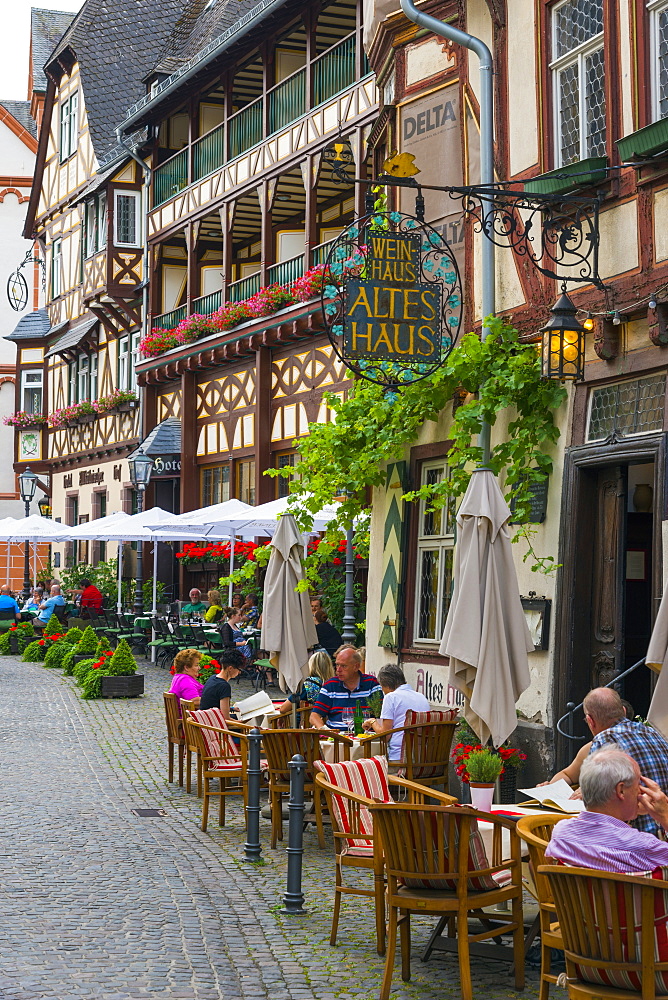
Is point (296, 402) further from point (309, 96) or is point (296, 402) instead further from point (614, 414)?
point (614, 414)

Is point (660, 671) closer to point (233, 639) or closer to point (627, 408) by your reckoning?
point (627, 408)

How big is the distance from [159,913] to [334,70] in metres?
17.2

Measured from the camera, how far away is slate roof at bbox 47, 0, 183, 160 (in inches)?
1331

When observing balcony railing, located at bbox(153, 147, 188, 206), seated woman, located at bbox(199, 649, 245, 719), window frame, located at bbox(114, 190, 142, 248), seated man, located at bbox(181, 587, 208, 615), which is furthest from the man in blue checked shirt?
window frame, located at bbox(114, 190, 142, 248)

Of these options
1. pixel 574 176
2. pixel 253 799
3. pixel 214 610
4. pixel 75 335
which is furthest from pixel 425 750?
pixel 75 335

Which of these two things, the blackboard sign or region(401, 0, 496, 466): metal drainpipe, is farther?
region(401, 0, 496, 466): metal drainpipe

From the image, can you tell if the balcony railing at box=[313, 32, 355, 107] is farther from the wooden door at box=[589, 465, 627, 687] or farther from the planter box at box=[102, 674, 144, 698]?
the wooden door at box=[589, 465, 627, 687]

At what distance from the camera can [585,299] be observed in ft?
31.8

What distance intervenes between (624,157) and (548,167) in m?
1.47

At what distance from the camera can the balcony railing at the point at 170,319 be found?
2814 cm

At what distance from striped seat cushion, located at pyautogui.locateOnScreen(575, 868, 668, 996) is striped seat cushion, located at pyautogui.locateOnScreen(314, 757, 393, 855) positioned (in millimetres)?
2520

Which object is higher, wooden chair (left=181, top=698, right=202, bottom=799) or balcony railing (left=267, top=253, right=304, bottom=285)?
balcony railing (left=267, top=253, right=304, bottom=285)

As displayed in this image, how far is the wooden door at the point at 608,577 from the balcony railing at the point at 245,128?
650 inches

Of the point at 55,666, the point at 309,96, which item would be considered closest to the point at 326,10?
the point at 309,96
